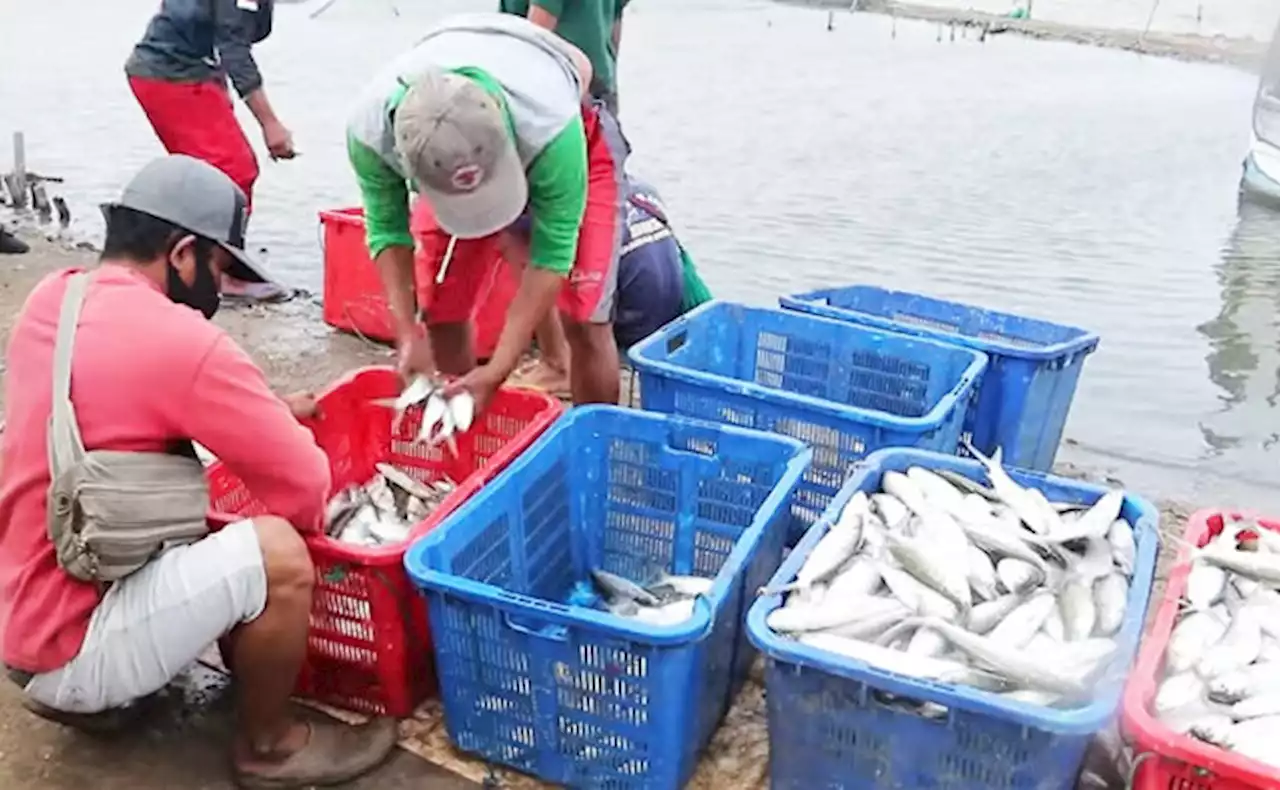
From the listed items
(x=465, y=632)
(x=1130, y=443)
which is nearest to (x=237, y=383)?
(x=465, y=632)

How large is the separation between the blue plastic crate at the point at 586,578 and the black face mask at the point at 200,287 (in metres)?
0.75

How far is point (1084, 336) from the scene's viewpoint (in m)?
4.59

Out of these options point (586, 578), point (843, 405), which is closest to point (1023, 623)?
point (843, 405)

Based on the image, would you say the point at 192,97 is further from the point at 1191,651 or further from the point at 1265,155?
the point at 1265,155

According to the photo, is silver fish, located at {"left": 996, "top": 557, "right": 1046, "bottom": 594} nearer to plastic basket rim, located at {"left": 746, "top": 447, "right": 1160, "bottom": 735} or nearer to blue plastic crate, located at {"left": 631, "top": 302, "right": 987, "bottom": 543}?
plastic basket rim, located at {"left": 746, "top": 447, "right": 1160, "bottom": 735}

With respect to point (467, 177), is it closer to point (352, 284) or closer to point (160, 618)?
point (160, 618)

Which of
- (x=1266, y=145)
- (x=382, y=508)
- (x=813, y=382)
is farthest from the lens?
(x=1266, y=145)

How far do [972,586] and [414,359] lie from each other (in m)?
1.84

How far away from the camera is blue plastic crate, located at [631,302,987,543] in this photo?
3.80 m

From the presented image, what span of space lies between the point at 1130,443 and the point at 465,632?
4.54 meters

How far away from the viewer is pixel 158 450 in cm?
267

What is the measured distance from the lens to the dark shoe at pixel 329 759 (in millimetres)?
2975

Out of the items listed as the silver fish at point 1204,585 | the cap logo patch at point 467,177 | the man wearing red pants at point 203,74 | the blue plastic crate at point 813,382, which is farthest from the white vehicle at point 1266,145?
the cap logo patch at point 467,177

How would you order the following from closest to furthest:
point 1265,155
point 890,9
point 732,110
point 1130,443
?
point 1130,443 < point 1265,155 < point 732,110 < point 890,9
